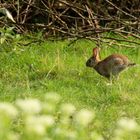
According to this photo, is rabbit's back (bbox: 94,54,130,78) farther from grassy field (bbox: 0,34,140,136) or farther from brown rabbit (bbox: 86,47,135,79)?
grassy field (bbox: 0,34,140,136)

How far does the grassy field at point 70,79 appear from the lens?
5758 millimetres

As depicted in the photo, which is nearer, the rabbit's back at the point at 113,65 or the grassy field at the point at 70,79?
the grassy field at the point at 70,79

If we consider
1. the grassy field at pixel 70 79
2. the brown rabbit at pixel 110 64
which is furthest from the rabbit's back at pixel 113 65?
the grassy field at pixel 70 79

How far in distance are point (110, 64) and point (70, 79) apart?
1.60ft

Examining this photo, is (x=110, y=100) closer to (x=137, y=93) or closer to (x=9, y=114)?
(x=137, y=93)

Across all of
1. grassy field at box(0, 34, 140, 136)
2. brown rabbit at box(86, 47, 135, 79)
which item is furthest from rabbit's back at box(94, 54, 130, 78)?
grassy field at box(0, 34, 140, 136)

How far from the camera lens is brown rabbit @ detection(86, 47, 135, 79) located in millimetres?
6691

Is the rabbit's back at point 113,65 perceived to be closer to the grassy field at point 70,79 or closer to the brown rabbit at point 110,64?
the brown rabbit at point 110,64

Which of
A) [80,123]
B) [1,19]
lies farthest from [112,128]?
[1,19]

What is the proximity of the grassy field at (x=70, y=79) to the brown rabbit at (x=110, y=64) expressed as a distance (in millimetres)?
103

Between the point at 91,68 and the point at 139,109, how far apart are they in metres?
1.56

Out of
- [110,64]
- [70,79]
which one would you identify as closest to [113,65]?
[110,64]

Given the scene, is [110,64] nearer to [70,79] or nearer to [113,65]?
[113,65]

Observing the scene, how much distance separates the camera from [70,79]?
666 cm
